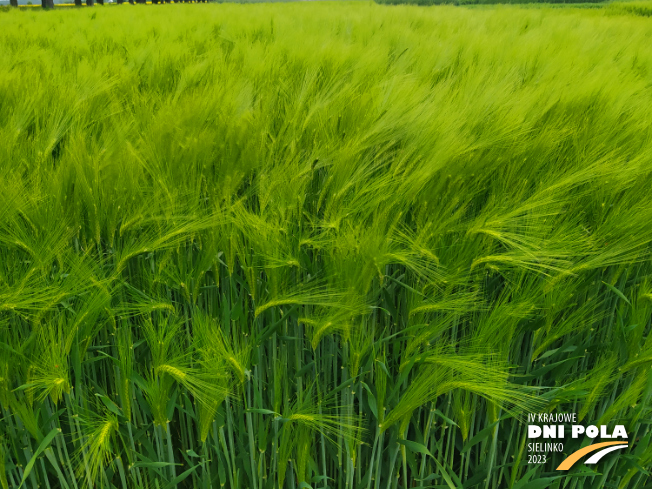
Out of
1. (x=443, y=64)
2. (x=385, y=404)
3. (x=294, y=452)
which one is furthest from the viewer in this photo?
(x=443, y=64)

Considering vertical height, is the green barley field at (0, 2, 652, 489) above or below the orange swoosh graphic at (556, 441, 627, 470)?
above

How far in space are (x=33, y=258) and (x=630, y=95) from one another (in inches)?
57.2

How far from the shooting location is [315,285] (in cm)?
94

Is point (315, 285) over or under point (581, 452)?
over

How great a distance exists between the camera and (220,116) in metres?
1.13

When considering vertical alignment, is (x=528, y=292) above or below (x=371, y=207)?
below

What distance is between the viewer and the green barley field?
0.80m

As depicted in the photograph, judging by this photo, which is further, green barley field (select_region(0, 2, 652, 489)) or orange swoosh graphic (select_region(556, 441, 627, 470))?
orange swoosh graphic (select_region(556, 441, 627, 470))

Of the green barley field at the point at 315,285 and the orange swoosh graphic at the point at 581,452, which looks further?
the orange swoosh graphic at the point at 581,452

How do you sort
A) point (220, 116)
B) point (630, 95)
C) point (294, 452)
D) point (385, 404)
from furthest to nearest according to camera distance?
point (630, 95), point (220, 116), point (294, 452), point (385, 404)

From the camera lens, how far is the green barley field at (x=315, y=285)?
798 millimetres

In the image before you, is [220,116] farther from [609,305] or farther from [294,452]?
[609,305]

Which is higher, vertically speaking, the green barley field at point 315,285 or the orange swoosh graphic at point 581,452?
the green barley field at point 315,285

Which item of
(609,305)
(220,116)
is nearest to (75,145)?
(220,116)
